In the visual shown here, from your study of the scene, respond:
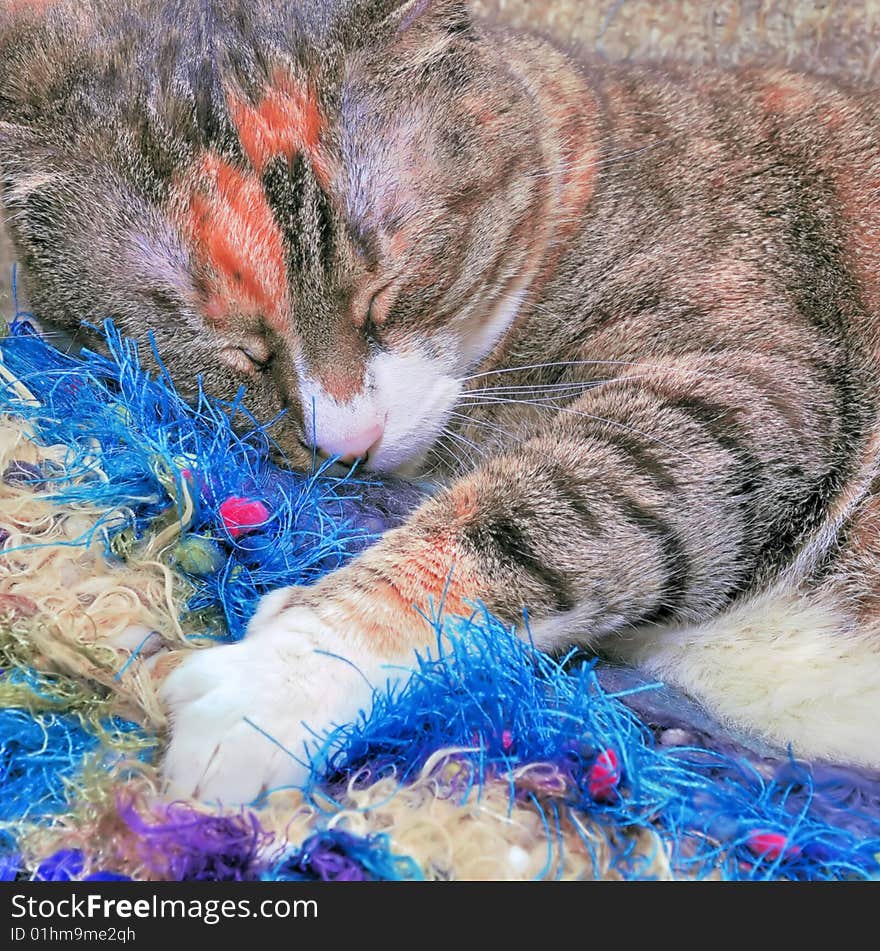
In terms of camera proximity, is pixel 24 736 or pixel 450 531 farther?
pixel 450 531

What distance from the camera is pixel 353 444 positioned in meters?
1.26

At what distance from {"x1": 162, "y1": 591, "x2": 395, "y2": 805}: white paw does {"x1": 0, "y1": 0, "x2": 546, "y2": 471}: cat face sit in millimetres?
302

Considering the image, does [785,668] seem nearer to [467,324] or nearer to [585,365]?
[585,365]

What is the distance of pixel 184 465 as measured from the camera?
47.1 inches

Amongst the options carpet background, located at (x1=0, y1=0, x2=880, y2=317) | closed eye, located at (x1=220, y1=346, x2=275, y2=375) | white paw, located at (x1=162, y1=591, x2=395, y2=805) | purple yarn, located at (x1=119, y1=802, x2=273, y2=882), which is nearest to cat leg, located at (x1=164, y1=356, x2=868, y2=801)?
white paw, located at (x1=162, y1=591, x2=395, y2=805)

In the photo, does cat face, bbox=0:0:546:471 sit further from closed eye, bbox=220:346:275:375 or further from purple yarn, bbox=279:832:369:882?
purple yarn, bbox=279:832:369:882

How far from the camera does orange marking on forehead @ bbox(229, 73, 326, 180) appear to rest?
3.98 feet

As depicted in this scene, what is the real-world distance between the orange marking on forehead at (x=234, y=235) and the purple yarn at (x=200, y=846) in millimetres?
637

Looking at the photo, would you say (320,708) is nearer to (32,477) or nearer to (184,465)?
(184,465)

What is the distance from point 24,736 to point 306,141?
2.58ft

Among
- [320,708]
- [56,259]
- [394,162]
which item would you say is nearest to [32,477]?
[56,259]

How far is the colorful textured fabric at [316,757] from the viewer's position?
2.77ft

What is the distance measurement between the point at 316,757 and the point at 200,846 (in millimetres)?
174

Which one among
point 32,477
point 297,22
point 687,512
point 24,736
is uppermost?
point 297,22
